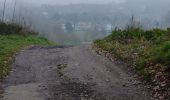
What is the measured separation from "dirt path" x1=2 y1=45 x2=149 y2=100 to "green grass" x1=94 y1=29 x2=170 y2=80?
1.66 ft

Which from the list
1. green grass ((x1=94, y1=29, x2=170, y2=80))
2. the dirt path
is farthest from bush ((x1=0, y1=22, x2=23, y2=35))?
the dirt path

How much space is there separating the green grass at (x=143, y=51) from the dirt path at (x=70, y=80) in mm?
505

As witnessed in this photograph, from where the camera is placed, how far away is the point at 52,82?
486 inches

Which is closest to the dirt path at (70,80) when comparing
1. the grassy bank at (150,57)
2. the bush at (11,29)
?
the grassy bank at (150,57)

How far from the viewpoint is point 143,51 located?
1555cm

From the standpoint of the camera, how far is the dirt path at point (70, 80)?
10.6m

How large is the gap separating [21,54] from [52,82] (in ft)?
23.7

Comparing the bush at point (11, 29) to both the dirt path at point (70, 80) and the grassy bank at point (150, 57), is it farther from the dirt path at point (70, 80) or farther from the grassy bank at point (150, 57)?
the dirt path at point (70, 80)

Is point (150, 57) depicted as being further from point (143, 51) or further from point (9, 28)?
point (9, 28)

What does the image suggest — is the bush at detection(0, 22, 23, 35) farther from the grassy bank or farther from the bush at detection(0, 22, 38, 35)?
the grassy bank

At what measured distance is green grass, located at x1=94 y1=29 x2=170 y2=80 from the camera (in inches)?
494

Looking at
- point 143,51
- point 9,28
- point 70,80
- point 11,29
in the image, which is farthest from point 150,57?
point 9,28

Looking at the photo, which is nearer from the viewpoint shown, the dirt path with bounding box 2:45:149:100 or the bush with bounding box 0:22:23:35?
the dirt path with bounding box 2:45:149:100

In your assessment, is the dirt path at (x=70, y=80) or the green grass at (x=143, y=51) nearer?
the dirt path at (x=70, y=80)
